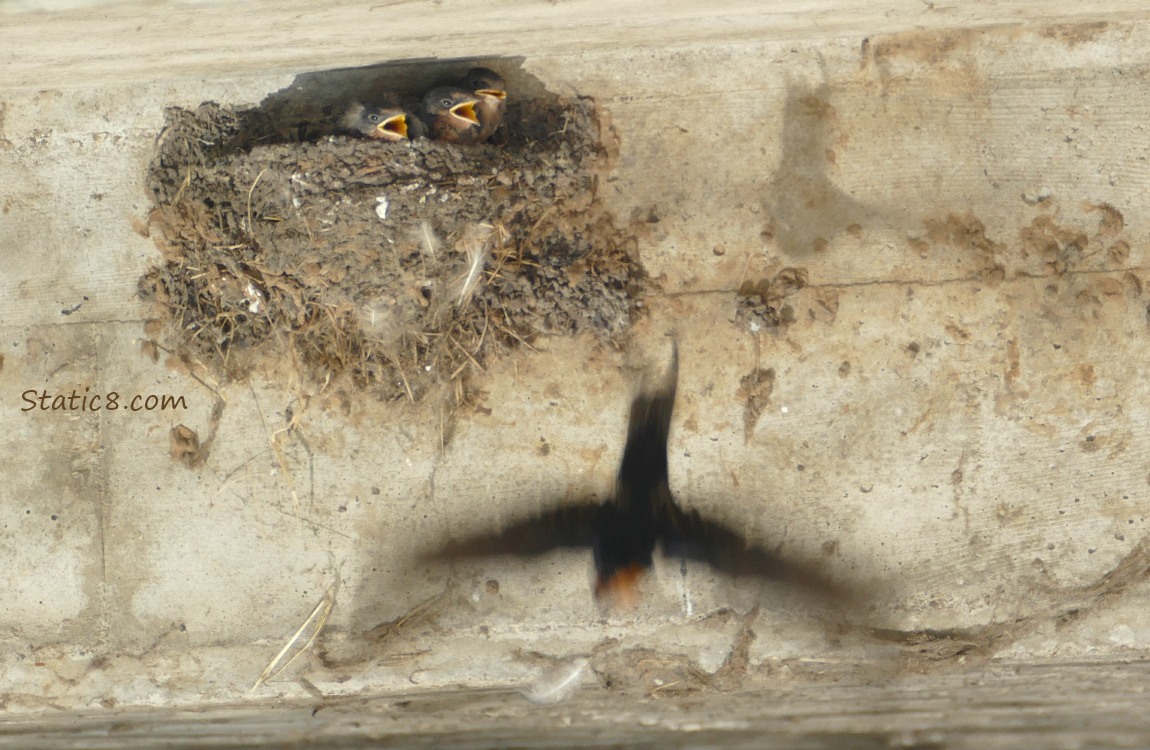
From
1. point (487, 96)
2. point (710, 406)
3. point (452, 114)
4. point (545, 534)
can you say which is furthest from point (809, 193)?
point (545, 534)

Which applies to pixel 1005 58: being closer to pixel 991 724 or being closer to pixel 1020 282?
pixel 1020 282

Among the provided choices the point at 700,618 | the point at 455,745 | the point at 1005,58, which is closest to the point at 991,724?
the point at 700,618

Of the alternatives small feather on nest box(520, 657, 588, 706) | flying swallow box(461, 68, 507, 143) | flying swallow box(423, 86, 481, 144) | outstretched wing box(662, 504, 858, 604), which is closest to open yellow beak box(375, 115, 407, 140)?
flying swallow box(423, 86, 481, 144)

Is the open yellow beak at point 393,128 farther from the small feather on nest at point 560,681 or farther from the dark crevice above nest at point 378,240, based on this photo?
the small feather on nest at point 560,681

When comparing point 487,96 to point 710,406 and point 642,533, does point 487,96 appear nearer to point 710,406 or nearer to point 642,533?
point 710,406

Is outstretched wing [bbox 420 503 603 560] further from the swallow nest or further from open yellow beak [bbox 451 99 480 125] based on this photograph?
open yellow beak [bbox 451 99 480 125]

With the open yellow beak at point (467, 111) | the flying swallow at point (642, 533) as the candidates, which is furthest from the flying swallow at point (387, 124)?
the flying swallow at point (642, 533)
